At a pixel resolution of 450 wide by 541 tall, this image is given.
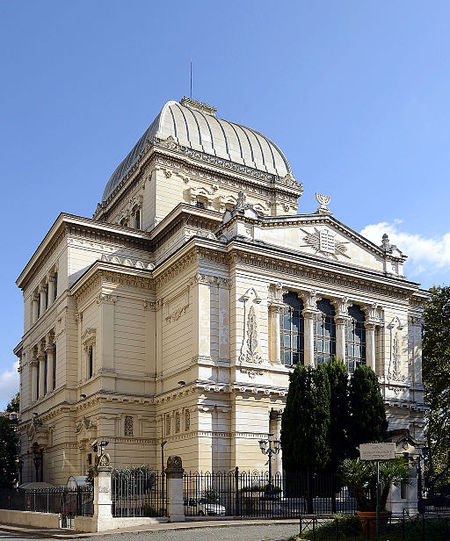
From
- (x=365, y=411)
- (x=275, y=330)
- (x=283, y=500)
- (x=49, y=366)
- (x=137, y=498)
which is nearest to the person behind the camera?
(x=137, y=498)

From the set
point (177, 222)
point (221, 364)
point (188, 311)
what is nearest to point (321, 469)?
point (221, 364)

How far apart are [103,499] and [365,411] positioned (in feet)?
41.6

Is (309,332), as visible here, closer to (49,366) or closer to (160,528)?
(160,528)

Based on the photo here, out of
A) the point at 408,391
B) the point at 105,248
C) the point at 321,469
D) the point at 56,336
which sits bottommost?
the point at 321,469

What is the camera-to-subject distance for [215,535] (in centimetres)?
2152

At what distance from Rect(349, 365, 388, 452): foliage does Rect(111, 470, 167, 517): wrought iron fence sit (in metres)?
9.24

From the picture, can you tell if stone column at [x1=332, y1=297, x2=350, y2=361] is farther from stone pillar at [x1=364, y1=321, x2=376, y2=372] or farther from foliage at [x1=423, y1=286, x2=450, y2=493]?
foliage at [x1=423, y1=286, x2=450, y2=493]

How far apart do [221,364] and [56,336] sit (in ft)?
46.9

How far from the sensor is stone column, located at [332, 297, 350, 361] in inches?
1566

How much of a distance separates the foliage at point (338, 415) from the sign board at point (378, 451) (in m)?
11.6

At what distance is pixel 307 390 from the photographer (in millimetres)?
31031

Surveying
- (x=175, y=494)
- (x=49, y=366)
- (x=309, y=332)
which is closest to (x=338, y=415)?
(x=309, y=332)

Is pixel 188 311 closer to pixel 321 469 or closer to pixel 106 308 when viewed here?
pixel 106 308

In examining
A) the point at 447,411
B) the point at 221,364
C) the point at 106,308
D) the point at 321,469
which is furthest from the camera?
the point at 447,411
